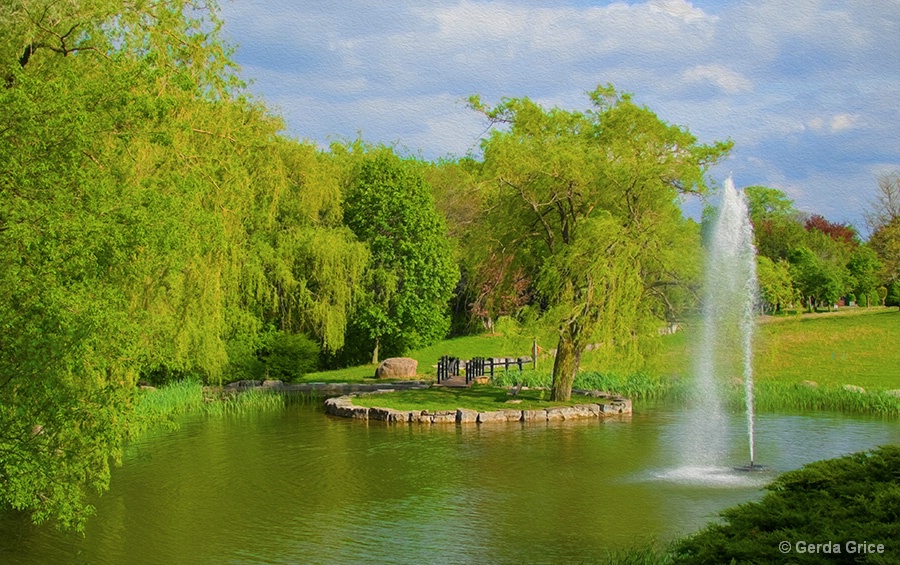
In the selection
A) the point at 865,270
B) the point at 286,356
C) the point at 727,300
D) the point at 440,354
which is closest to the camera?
the point at 727,300

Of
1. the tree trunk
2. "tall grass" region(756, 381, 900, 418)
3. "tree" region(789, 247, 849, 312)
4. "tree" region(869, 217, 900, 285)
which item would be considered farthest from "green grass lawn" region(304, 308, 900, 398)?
"tree" region(789, 247, 849, 312)

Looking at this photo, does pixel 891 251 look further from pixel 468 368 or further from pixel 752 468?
pixel 752 468

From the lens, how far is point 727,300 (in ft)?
76.9

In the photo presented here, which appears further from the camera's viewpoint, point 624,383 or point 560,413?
point 624,383

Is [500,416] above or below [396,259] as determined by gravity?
below

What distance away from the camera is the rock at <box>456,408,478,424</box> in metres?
23.5

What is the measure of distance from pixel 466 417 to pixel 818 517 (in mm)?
14929

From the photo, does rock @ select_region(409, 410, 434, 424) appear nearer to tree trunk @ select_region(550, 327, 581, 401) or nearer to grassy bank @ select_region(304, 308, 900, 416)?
grassy bank @ select_region(304, 308, 900, 416)

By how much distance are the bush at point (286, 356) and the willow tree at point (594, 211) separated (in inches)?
367

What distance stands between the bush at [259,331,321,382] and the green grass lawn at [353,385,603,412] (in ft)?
18.0

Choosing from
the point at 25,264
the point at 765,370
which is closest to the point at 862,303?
the point at 765,370

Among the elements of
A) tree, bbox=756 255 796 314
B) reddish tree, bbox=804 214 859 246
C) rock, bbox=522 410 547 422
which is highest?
reddish tree, bbox=804 214 859 246

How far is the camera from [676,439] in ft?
68.3

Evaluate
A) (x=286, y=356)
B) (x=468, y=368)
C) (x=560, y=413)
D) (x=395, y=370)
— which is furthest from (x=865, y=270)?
(x=286, y=356)
